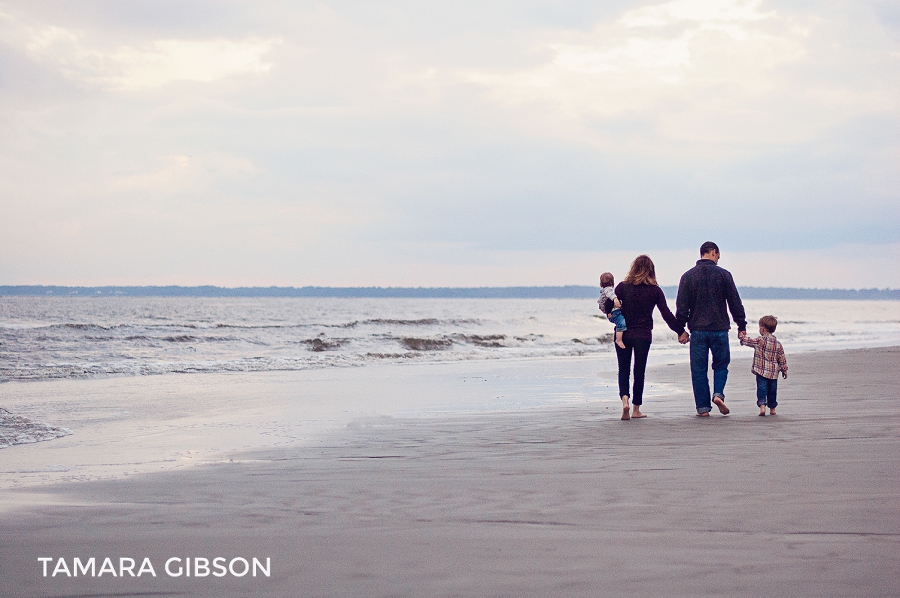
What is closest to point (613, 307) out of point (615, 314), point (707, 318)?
point (615, 314)

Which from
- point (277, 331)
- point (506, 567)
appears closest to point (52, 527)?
point (506, 567)

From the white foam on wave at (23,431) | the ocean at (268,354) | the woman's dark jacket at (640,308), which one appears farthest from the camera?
the ocean at (268,354)

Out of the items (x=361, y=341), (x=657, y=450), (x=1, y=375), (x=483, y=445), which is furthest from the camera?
(x=361, y=341)

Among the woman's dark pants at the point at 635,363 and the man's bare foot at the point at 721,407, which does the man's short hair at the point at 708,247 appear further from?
the man's bare foot at the point at 721,407

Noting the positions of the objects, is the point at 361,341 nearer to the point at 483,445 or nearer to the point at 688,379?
the point at 688,379

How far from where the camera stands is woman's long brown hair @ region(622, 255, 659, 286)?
854 centimetres

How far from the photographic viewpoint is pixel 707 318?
8359 mm

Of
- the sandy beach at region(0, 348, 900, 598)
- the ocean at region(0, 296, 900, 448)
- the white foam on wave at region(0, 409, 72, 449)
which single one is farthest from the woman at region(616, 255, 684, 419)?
the white foam on wave at region(0, 409, 72, 449)

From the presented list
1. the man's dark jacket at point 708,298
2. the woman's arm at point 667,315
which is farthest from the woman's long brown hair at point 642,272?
the man's dark jacket at point 708,298

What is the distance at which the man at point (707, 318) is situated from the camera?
8.33 meters

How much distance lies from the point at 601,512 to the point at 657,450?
7.22ft

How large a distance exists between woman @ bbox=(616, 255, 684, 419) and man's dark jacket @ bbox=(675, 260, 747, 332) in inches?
8.8

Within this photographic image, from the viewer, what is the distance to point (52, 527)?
13.3ft

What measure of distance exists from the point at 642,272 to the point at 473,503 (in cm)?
488
